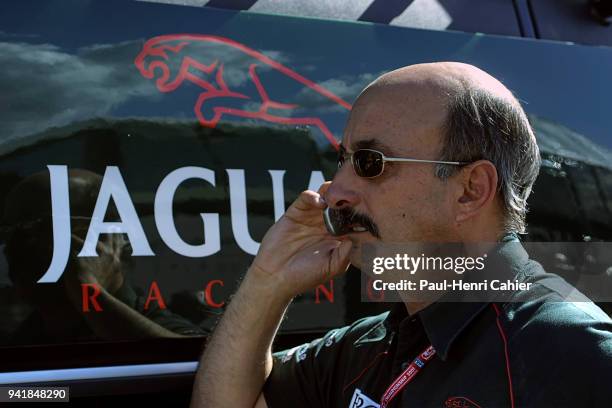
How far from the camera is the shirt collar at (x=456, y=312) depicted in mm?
1446

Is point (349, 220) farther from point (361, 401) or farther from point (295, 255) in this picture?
point (361, 401)

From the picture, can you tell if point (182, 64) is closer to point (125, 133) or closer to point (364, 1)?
point (125, 133)

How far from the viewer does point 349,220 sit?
1.66 metres

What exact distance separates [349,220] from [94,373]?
0.69 m

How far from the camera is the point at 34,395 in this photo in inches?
66.3

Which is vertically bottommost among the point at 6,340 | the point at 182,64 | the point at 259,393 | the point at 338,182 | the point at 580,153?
the point at 259,393

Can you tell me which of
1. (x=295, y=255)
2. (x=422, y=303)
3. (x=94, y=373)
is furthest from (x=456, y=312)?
(x=94, y=373)

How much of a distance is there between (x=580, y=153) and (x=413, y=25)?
62cm

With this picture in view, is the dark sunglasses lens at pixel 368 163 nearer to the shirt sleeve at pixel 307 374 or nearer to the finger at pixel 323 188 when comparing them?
the finger at pixel 323 188

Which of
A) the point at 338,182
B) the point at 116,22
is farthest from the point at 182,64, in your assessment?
the point at 338,182

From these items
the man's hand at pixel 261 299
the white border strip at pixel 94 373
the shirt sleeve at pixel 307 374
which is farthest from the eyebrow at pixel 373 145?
the white border strip at pixel 94 373

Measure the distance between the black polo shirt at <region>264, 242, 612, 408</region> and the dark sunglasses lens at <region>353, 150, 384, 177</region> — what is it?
0.30 metres

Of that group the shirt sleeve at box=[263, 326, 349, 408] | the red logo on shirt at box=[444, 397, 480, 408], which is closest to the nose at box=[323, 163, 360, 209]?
the shirt sleeve at box=[263, 326, 349, 408]

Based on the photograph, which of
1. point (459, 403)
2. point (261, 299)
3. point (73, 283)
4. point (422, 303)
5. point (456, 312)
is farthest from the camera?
point (261, 299)
